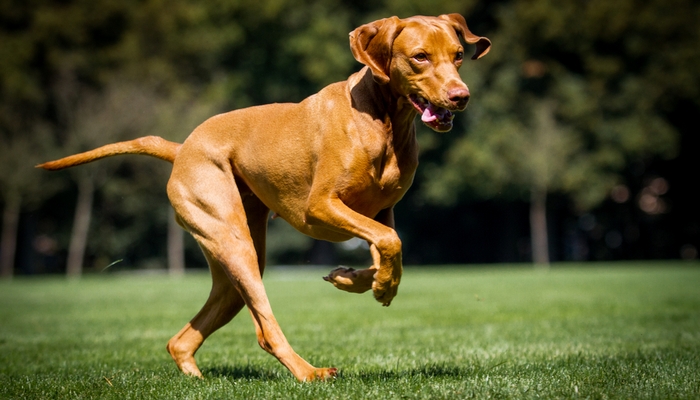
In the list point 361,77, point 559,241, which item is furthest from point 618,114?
point 361,77

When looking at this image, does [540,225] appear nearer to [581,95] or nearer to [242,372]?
[581,95]

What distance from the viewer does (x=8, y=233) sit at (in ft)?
100

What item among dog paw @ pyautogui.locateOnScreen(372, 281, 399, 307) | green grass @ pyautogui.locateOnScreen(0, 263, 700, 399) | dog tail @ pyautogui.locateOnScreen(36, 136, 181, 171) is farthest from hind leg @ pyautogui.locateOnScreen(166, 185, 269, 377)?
dog paw @ pyautogui.locateOnScreen(372, 281, 399, 307)

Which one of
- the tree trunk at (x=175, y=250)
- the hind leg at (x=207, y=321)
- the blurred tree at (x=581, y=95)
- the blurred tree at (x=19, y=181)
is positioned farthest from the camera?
the blurred tree at (x=581, y=95)

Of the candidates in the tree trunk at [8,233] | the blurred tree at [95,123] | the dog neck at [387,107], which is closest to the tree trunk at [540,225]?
the blurred tree at [95,123]

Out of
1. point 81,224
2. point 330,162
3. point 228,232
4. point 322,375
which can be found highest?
point 330,162

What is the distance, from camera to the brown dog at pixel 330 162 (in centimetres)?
458

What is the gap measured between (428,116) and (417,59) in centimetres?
37

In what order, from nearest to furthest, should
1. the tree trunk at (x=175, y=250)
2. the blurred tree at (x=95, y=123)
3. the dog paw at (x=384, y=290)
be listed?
the dog paw at (x=384, y=290) < the blurred tree at (x=95, y=123) < the tree trunk at (x=175, y=250)

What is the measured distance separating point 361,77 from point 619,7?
3472 cm

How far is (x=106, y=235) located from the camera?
35.1m

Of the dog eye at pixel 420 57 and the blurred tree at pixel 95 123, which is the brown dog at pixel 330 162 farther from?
Result: the blurred tree at pixel 95 123

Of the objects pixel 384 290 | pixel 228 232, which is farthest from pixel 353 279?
pixel 228 232

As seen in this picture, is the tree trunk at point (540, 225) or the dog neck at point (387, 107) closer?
the dog neck at point (387, 107)
